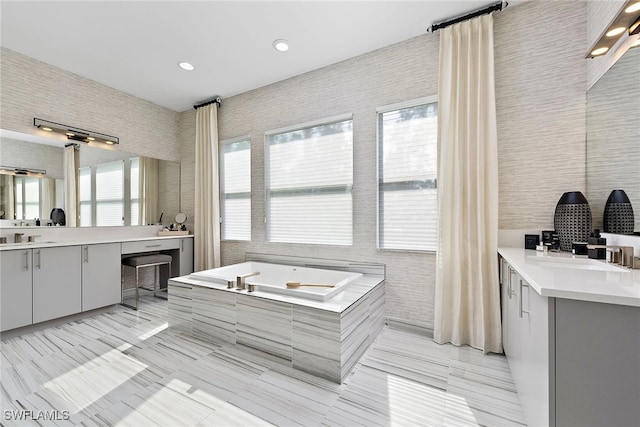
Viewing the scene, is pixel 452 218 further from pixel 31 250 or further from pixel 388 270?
pixel 31 250

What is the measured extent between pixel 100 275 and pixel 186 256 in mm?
1049

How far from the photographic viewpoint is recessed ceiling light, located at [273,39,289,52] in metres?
2.48

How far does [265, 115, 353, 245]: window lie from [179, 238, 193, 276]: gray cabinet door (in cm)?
140

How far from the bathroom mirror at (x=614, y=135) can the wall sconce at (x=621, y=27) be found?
0.11 m

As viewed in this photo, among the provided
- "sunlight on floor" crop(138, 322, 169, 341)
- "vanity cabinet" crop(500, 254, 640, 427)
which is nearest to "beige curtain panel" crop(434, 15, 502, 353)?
"vanity cabinet" crop(500, 254, 640, 427)

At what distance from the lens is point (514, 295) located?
1.56 metres

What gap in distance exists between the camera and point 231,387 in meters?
1.66

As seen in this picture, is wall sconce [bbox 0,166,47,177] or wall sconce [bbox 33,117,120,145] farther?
wall sconce [bbox 33,117,120,145]

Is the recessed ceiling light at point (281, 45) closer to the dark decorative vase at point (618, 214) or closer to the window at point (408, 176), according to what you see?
the window at point (408, 176)

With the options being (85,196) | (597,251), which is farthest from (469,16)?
(85,196)

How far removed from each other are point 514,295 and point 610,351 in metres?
0.73

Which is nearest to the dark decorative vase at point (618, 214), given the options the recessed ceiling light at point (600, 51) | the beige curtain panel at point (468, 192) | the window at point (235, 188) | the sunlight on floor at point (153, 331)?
the beige curtain panel at point (468, 192)

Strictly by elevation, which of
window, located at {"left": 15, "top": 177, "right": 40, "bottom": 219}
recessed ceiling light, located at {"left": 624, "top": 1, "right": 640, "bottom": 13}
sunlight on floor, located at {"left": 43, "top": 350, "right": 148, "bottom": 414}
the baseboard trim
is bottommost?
sunlight on floor, located at {"left": 43, "top": 350, "right": 148, "bottom": 414}

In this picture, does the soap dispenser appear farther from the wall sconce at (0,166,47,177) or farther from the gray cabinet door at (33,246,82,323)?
the wall sconce at (0,166,47,177)
